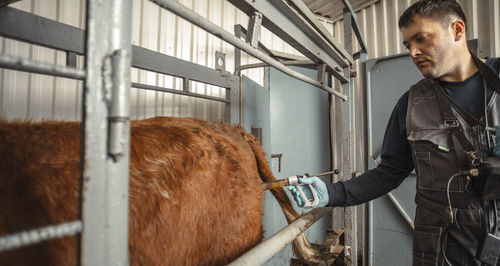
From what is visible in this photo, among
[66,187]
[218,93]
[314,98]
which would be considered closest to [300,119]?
[314,98]

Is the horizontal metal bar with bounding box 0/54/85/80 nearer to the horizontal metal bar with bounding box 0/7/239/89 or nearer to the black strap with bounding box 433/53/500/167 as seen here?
the horizontal metal bar with bounding box 0/7/239/89

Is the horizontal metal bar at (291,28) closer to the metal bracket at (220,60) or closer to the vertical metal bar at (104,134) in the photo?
the vertical metal bar at (104,134)

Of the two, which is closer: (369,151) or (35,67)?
(35,67)

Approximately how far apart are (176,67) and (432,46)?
1.16m

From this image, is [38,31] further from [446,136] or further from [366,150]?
[366,150]

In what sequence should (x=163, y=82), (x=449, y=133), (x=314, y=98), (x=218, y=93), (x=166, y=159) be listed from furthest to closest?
(x=314, y=98) < (x=218, y=93) < (x=163, y=82) < (x=449, y=133) < (x=166, y=159)

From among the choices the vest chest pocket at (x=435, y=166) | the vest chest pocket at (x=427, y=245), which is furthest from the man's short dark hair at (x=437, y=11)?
the vest chest pocket at (x=427, y=245)

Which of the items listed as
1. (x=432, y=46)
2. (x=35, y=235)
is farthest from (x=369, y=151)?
(x=35, y=235)

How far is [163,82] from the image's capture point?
5.94 feet

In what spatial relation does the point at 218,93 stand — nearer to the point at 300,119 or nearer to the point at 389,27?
the point at 300,119

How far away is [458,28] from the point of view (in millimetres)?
1054

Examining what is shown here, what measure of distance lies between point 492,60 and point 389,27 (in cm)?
196

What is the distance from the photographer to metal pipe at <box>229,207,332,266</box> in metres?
0.70

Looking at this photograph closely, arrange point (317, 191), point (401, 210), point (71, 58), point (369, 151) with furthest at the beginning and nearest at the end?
point (369, 151)
point (401, 210)
point (317, 191)
point (71, 58)
